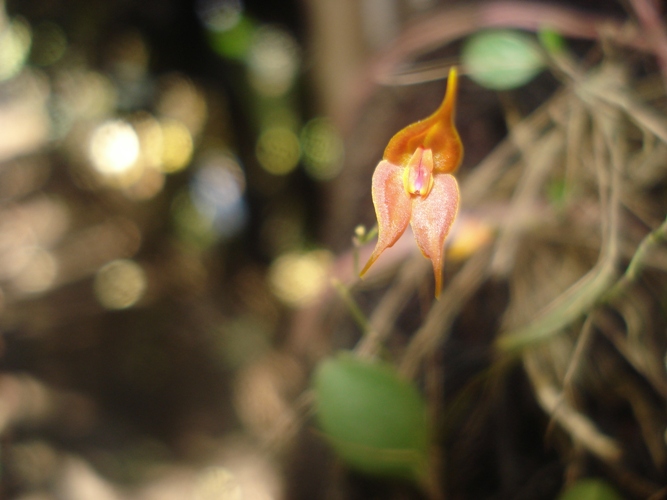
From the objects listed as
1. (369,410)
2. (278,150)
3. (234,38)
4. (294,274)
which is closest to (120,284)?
(294,274)

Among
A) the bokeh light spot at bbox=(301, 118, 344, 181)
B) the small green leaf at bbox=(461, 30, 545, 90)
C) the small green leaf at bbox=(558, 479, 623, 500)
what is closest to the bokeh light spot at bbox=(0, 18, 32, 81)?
the bokeh light spot at bbox=(301, 118, 344, 181)

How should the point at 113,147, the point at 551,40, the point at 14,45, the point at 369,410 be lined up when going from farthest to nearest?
the point at 113,147 < the point at 14,45 < the point at 551,40 < the point at 369,410

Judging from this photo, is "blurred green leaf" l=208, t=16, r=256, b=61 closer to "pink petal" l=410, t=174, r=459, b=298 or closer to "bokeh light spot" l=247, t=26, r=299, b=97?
"bokeh light spot" l=247, t=26, r=299, b=97

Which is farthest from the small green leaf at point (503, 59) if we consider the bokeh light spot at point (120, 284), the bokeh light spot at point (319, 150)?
the bokeh light spot at point (120, 284)

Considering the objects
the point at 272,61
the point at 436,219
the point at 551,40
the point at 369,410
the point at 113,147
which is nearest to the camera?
the point at 436,219

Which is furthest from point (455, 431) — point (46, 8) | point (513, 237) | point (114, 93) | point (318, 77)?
point (46, 8)

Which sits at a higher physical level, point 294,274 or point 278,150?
point 278,150

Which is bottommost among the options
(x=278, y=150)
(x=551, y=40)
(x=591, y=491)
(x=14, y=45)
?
(x=591, y=491)

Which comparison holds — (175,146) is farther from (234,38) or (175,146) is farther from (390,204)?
(390,204)
